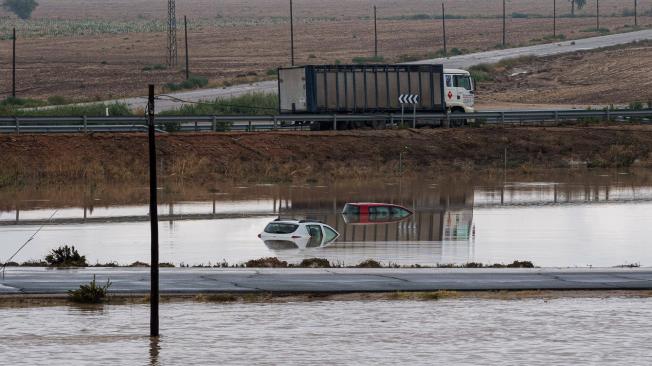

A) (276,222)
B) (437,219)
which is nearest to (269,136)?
(437,219)

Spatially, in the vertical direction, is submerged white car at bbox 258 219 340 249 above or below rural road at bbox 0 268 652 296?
above

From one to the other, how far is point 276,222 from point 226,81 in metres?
67.1

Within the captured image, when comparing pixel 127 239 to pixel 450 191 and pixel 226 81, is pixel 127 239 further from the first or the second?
pixel 226 81

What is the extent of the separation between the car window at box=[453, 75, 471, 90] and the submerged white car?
31.9 metres

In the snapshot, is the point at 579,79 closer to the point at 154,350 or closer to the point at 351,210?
the point at 351,210

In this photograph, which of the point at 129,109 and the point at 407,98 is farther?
the point at 129,109

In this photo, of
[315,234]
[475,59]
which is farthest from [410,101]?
[475,59]

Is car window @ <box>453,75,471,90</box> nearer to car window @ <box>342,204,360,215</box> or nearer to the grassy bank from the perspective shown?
the grassy bank

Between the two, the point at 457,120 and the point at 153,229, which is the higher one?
the point at 457,120

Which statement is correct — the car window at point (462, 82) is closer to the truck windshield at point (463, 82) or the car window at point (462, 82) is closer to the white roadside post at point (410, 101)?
the truck windshield at point (463, 82)

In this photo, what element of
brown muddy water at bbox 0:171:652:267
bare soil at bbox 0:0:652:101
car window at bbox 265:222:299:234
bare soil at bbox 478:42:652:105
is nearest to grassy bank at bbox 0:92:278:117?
bare soil at bbox 0:0:652:101

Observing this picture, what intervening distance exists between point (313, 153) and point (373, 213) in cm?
1910

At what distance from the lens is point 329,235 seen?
4062 cm

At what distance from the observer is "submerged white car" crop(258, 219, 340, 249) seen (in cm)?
3959
